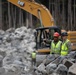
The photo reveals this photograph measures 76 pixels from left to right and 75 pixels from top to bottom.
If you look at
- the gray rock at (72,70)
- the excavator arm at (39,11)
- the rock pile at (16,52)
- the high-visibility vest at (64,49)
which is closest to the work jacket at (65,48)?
the high-visibility vest at (64,49)

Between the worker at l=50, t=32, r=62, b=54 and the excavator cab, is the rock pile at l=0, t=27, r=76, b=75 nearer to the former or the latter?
the worker at l=50, t=32, r=62, b=54

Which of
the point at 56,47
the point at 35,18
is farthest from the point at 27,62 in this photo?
the point at 35,18

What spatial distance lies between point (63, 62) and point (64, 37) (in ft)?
2.91

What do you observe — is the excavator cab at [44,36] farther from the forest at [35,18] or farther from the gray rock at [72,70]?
the forest at [35,18]

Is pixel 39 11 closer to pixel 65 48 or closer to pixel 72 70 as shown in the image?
pixel 65 48

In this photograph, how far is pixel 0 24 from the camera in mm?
30078

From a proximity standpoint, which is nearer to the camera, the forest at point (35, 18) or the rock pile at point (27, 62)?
the rock pile at point (27, 62)

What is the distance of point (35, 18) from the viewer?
29.6 meters

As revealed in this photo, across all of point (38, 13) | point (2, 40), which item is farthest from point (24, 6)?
point (2, 40)

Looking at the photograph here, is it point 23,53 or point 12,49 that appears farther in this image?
point 12,49

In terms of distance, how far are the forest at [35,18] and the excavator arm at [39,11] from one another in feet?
24.1

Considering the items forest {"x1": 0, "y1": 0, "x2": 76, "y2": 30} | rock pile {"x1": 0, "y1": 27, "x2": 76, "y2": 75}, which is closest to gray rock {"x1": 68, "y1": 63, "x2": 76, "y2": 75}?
rock pile {"x1": 0, "y1": 27, "x2": 76, "y2": 75}

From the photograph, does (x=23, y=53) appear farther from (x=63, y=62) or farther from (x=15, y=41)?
(x=63, y=62)

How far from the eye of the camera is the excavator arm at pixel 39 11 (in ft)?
61.5
